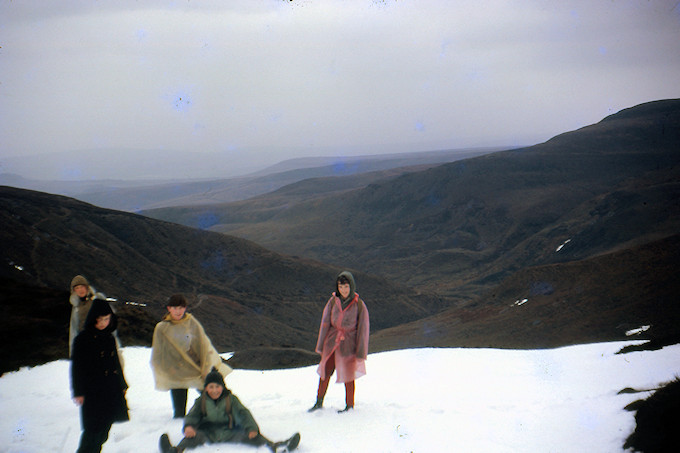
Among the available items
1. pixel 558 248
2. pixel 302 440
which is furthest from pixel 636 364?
pixel 558 248

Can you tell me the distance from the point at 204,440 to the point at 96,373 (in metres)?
1.28

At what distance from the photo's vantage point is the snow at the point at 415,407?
17.8ft

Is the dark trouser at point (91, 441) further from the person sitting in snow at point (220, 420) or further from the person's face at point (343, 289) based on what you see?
the person's face at point (343, 289)

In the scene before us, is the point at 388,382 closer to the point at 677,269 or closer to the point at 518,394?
the point at 518,394

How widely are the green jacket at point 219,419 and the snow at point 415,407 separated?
0.13 meters

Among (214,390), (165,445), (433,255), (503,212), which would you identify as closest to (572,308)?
(214,390)

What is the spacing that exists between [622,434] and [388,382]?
175 inches

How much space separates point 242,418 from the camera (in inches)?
207

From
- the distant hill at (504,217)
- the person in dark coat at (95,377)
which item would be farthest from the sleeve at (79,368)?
the distant hill at (504,217)

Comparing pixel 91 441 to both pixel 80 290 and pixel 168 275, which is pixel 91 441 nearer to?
pixel 80 290

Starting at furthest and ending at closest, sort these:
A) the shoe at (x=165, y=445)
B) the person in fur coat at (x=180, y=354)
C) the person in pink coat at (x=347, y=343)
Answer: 1. the person in pink coat at (x=347, y=343)
2. the person in fur coat at (x=180, y=354)
3. the shoe at (x=165, y=445)

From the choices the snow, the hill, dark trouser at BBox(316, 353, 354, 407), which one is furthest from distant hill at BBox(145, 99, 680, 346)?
dark trouser at BBox(316, 353, 354, 407)

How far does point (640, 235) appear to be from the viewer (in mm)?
35312

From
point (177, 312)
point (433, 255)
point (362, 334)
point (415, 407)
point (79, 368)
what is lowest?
point (433, 255)
